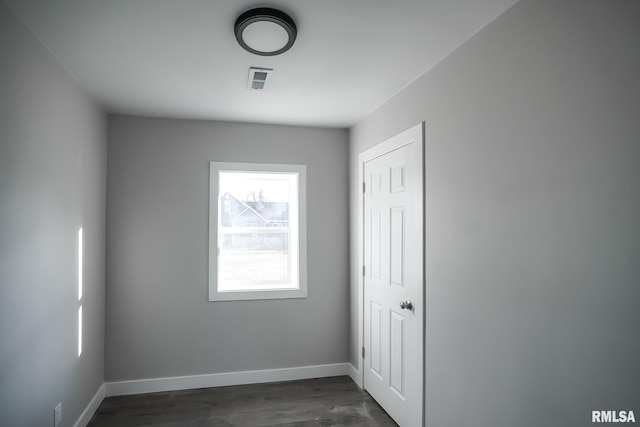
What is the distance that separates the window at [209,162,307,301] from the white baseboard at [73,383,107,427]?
1245mm

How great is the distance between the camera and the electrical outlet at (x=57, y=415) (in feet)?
7.64

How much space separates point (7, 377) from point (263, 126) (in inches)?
108

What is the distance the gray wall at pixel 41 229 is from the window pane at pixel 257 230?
1.17m

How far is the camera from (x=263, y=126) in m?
3.87

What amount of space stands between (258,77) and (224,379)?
8.83ft

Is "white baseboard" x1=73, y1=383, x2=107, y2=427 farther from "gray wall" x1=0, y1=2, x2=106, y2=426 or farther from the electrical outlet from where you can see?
the electrical outlet

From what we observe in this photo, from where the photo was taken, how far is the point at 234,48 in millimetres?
2234

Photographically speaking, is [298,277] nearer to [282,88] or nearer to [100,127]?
[282,88]

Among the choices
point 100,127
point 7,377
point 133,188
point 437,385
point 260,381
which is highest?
point 100,127

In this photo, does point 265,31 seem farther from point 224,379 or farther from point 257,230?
point 224,379

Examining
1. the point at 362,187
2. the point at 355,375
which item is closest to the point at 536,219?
the point at 362,187

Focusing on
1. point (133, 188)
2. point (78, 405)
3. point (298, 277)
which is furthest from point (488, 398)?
point (133, 188)

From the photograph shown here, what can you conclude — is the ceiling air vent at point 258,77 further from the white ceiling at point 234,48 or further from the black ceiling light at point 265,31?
the black ceiling light at point 265,31

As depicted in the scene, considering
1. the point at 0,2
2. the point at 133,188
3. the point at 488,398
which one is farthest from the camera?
the point at 133,188
